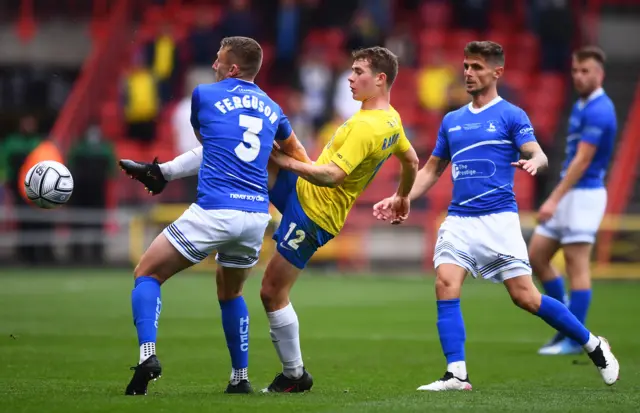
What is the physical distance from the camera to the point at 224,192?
7371mm

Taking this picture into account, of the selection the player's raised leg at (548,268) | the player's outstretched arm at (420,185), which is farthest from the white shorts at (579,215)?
the player's outstretched arm at (420,185)

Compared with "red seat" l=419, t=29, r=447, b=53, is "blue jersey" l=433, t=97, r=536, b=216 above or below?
below

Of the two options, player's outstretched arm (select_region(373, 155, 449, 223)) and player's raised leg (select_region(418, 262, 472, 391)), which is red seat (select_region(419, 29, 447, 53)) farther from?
player's raised leg (select_region(418, 262, 472, 391))

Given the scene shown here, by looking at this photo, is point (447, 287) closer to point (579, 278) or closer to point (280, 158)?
point (280, 158)

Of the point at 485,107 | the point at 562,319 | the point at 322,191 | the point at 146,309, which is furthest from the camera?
the point at 485,107

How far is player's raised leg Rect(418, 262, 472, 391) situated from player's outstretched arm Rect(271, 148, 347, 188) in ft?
3.32

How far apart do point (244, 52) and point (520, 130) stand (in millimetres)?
1935

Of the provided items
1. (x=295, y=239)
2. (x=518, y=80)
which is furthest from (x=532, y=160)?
(x=518, y=80)

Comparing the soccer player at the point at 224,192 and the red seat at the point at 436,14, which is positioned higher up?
the red seat at the point at 436,14

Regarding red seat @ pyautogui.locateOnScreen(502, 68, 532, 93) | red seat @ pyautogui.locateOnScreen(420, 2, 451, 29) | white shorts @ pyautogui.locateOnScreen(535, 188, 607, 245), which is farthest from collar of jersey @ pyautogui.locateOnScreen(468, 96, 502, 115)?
red seat @ pyautogui.locateOnScreen(420, 2, 451, 29)

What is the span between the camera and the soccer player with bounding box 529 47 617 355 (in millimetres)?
10422

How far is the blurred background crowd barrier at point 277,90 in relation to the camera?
21172 mm

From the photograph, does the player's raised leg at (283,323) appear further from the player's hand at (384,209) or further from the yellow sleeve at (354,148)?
the player's hand at (384,209)

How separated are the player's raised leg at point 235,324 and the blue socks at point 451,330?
1283 millimetres
